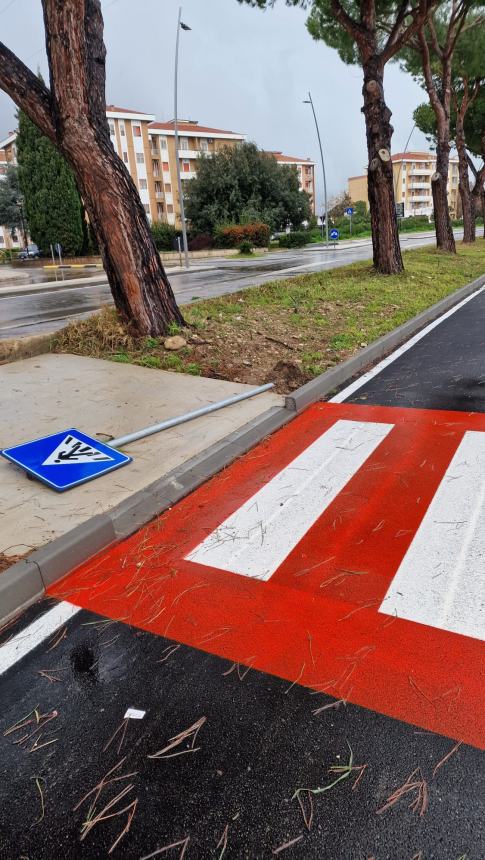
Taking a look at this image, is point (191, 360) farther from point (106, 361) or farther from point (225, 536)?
point (225, 536)

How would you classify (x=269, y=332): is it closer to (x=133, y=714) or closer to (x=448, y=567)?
(x=448, y=567)

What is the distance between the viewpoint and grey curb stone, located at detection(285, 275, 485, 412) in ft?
19.3

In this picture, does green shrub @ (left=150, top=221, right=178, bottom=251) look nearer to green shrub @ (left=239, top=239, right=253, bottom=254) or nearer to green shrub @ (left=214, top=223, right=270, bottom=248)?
green shrub @ (left=214, top=223, right=270, bottom=248)

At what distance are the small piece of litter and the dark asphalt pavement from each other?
0.02 metres

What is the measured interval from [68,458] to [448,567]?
2827 mm

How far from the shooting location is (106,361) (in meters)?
7.39

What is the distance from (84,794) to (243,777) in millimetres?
545

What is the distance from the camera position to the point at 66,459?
13.9ft

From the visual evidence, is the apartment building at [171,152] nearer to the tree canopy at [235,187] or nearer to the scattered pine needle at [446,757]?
the tree canopy at [235,187]

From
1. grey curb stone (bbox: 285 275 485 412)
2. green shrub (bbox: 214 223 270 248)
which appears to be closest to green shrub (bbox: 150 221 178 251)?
green shrub (bbox: 214 223 270 248)

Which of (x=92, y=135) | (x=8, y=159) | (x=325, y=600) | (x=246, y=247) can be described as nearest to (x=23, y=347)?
(x=92, y=135)

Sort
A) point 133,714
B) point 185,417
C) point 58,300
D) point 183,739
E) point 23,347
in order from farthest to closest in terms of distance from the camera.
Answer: point 58,300 < point 23,347 < point 185,417 < point 133,714 < point 183,739

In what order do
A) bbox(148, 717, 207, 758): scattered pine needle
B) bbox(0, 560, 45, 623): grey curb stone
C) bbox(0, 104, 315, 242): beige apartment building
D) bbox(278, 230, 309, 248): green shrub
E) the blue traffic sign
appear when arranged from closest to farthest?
bbox(148, 717, 207, 758): scattered pine needle, bbox(0, 560, 45, 623): grey curb stone, the blue traffic sign, bbox(278, 230, 309, 248): green shrub, bbox(0, 104, 315, 242): beige apartment building

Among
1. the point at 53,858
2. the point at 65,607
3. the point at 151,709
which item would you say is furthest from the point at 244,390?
the point at 53,858
